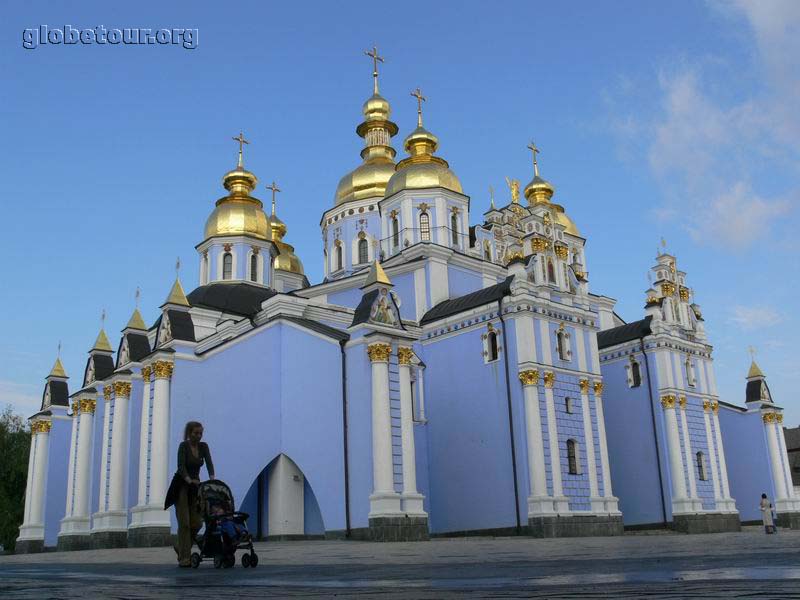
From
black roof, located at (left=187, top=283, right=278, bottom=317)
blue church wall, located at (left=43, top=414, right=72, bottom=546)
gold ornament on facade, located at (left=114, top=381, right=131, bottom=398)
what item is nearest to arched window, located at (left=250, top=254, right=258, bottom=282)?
black roof, located at (left=187, top=283, right=278, bottom=317)

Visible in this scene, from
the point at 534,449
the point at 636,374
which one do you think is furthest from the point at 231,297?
the point at 636,374

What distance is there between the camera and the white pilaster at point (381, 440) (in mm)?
20359

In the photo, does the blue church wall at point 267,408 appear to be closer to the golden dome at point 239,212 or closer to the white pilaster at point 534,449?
the white pilaster at point 534,449

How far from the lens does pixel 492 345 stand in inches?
1077

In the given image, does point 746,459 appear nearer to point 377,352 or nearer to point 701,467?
point 701,467

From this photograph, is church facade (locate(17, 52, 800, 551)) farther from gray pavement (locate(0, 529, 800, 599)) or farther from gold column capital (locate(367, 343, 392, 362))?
gray pavement (locate(0, 529, 800, 599))

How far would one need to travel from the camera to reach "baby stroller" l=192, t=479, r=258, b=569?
29.3ft

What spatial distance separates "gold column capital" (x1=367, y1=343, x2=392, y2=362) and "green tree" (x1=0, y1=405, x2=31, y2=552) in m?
27.2

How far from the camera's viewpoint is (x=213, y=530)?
9.03 metres

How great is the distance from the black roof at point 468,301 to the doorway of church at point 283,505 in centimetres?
814

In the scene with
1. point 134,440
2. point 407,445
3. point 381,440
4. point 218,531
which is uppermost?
point 134,440

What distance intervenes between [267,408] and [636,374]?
51.5 ft

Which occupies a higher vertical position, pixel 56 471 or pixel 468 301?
pixel 468 301

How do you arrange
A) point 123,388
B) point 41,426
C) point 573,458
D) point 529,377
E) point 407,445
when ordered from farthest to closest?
1. point 41,426
2. point 573,458
3. point 123,388
4. point 529,377
5. point 407,445
